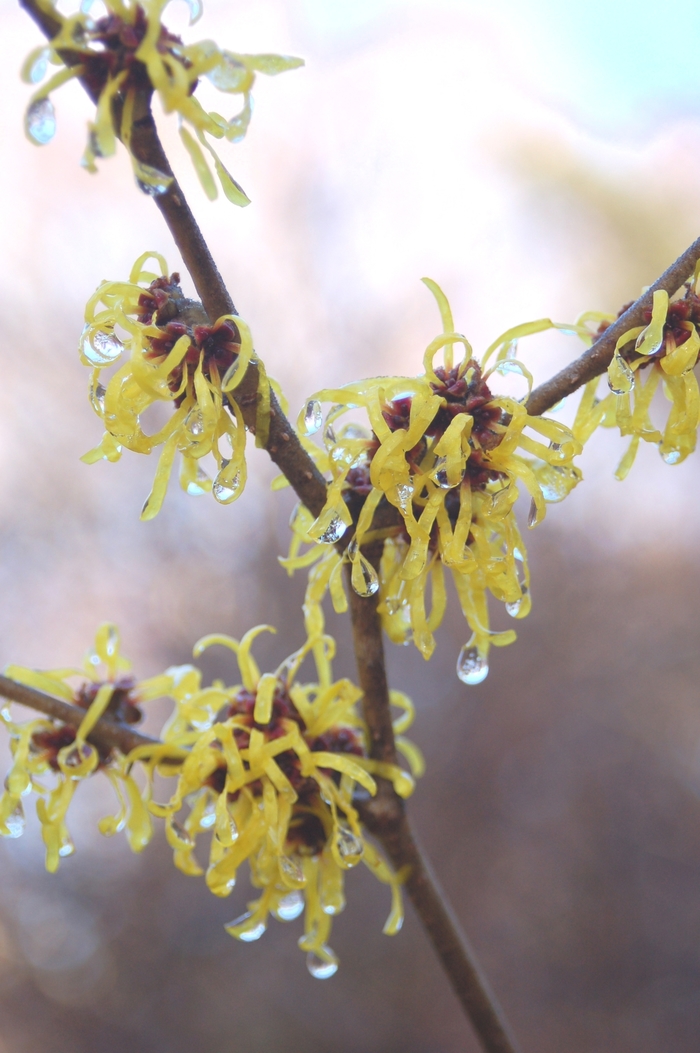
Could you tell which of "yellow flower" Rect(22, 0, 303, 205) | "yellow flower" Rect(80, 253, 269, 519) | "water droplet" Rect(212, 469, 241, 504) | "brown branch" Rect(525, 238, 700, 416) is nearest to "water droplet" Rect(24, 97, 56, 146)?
"yellow flower" Rect(22, 0, 303, 205)

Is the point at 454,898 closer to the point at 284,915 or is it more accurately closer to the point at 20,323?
the point at 284,915

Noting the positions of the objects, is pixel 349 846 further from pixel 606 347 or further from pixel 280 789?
pixel 606 347

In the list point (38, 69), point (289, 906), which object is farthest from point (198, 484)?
point (289, 906)

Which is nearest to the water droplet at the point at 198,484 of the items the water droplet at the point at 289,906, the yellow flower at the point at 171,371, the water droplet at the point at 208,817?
the yellow flower at the point at 171,371

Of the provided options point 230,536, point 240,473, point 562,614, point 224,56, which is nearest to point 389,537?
point 240,473

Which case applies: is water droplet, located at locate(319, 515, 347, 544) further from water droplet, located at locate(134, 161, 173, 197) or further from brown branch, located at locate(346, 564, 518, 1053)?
water droplet, located at locate(134, 161, 173, 197)
